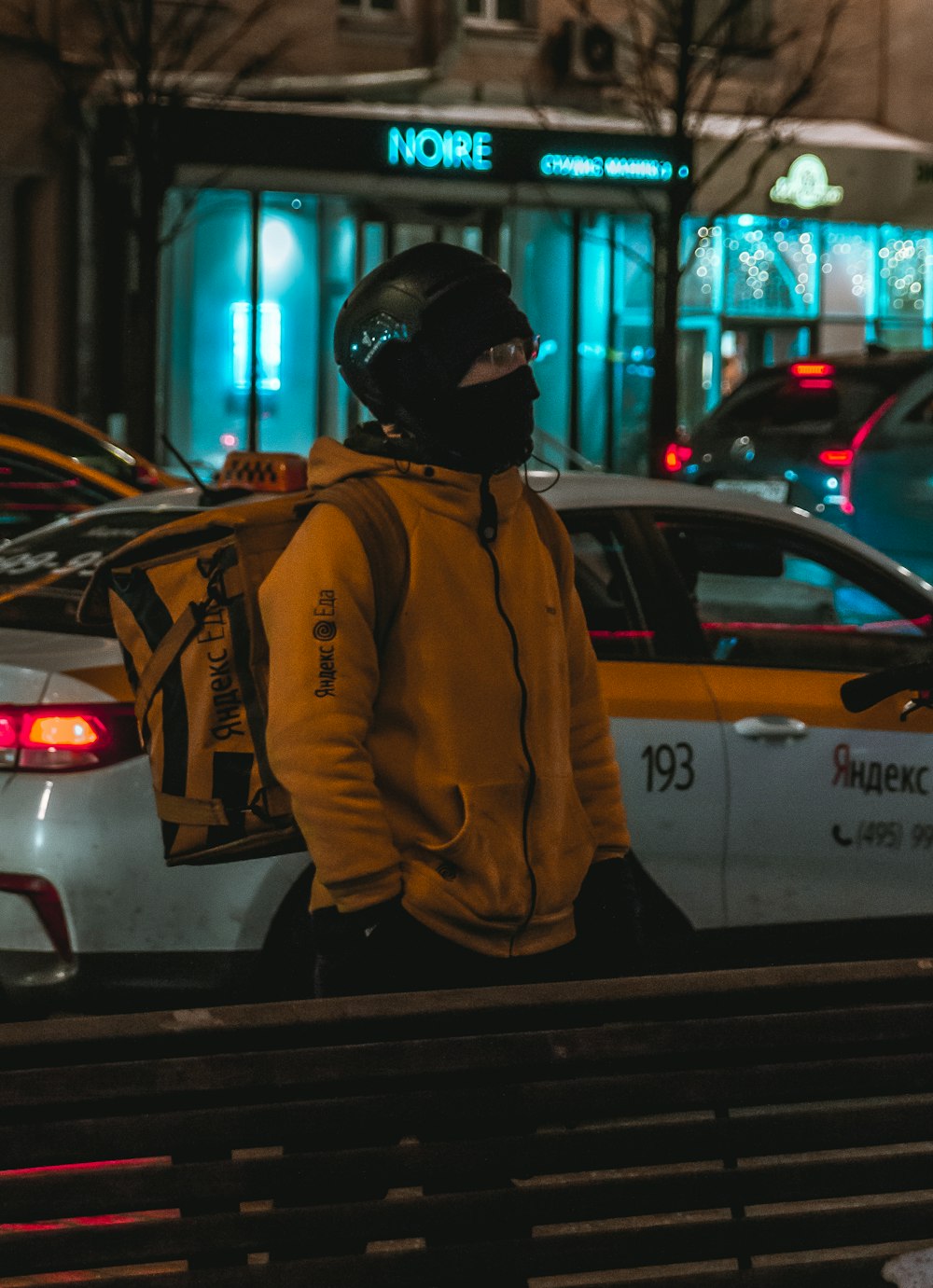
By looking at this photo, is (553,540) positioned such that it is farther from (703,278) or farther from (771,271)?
(771,271)

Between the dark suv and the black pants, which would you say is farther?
the dark suv

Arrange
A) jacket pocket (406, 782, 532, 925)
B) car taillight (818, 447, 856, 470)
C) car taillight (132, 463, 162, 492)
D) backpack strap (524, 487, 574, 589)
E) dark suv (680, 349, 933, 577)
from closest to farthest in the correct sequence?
jacket pocket (406, 782, 532, 925) → backpack strap (524, 487, 574, 589) → car taillight (132, 463, 162, 492) → dark suv (680, 349, 933, 577) → car taillight (818, 447, 856, 470)

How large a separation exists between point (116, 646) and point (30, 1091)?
2.42m

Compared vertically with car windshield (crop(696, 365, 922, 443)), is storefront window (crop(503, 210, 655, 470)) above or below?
above

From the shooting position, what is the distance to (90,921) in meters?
4.65

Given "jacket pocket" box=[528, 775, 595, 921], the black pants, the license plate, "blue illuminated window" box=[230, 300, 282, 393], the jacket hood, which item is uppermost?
"blue illuminated window" box=[230, 300, 282, 393]

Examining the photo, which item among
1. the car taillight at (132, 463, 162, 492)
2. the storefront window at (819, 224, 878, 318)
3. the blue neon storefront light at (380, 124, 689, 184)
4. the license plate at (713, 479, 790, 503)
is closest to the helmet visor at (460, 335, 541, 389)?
the car taillight at (132, 463, 162, 492)

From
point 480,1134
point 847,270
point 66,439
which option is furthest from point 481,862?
point 847,270

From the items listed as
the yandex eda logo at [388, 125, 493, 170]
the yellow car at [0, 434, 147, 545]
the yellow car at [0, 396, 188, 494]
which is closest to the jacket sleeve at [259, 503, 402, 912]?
the yellow car at [0, 434, 147, 545]

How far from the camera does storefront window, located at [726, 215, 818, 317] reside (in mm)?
23641

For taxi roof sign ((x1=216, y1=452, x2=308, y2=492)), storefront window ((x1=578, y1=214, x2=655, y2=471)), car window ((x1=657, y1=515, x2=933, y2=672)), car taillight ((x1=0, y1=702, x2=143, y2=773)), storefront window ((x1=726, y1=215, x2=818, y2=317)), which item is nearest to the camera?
car taillight ((x1=0, y1=702, x2=143, y2=773))

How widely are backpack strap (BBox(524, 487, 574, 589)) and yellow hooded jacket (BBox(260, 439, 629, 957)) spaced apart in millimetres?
88

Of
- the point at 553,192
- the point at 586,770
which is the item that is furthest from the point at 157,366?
the point at 586,770

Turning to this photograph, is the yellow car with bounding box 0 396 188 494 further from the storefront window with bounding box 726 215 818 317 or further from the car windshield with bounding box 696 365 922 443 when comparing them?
the storefront window with bounding box 726 215 818 317
